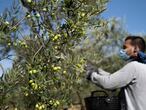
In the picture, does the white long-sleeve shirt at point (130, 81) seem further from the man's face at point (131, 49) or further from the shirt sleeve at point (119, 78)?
the man's face at point (131, 49)

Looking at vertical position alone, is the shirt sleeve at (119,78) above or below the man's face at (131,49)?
below

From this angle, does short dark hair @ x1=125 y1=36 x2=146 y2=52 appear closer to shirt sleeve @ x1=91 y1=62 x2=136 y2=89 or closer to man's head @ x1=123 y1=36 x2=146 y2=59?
man's head @ x1=123 y1=36 x2=146 y2=59

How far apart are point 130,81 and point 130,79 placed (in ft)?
0.11

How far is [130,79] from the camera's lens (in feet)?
16.8

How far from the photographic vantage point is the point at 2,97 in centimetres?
546

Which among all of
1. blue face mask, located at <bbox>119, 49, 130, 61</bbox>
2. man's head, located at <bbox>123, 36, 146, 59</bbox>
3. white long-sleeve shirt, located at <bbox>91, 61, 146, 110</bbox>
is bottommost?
white long-sleeve shirt, located at <bbox>91, 61, 146, 110</bbox>

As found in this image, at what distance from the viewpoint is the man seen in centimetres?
509

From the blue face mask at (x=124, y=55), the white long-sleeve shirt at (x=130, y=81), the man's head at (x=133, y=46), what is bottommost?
the white long-sleeve shirt at (x=130, y=81)

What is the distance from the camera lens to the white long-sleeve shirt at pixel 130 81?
200 inches

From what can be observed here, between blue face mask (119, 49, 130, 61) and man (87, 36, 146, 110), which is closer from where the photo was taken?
man (87, 36, 146, 110)

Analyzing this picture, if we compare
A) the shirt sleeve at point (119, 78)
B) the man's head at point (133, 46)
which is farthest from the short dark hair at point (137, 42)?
the shirt sleeve at point (119, 78)

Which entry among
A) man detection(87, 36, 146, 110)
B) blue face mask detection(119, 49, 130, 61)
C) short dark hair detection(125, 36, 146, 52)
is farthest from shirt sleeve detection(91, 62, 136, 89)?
short dark hair detection(125, 36, 146, 52)

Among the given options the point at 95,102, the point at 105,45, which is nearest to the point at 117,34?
the point at 105,45

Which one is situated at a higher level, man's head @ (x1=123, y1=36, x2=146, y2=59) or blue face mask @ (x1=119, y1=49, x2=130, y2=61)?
man's head @ (x1=123, y1=36, x2=146, y2=59)
